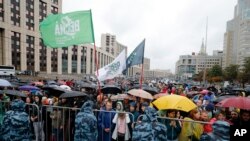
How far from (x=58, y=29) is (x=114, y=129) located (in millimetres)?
3695

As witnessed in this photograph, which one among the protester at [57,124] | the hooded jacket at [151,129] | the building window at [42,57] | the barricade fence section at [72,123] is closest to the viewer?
the hooded jacket at [151,129]

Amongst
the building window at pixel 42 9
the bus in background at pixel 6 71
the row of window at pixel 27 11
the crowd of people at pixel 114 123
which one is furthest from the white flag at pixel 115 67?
the building window at pixel 42 9

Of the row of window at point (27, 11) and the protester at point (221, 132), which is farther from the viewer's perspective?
the row of window at point (27, 11)

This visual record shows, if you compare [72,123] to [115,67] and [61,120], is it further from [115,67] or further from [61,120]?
[115,67]

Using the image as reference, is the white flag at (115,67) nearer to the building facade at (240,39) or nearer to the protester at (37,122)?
the protester at (37,122)

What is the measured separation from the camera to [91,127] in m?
4.53

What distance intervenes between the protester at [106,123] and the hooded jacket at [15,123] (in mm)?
1608

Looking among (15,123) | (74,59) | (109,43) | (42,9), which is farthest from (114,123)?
(109,43)

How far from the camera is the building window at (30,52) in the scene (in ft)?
168

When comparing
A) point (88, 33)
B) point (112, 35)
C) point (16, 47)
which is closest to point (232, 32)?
point (112, 35)

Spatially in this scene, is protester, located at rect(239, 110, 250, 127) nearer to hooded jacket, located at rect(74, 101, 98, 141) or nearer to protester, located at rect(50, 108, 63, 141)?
hooded jacket, located at rect(74, 101, 98, 141)

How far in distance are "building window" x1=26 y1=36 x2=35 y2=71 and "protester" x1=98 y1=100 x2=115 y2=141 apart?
50708mm

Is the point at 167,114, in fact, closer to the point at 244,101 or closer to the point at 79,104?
the point at 244,101

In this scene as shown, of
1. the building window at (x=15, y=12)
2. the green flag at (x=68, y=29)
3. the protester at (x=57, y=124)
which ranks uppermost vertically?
the building window at (x=15, y=12)
